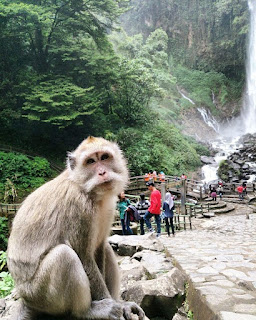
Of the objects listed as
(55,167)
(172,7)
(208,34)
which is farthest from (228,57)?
(55,167)

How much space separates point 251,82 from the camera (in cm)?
3331

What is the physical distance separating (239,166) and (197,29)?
82.1ft

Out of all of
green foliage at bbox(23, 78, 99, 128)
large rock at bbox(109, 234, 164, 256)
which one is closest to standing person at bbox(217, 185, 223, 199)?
green foliage at bbox(23, 78, 99, 128)

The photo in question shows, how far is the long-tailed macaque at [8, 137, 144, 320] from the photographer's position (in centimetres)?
169

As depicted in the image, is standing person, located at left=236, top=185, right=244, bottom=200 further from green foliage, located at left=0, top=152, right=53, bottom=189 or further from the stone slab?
the stone slab

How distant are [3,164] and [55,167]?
2.89 meters

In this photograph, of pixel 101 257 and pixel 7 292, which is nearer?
pixel 101 257

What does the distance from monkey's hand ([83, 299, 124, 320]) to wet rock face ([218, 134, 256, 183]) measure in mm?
19515

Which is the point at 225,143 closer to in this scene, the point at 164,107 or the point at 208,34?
the point at 164,107

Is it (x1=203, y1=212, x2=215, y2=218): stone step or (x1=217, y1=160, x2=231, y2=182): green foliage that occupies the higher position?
(x1=217, y1=160, x2=231, y2=182): green foliage

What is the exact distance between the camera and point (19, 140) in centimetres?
1627

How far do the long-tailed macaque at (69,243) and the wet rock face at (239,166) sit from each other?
19494mm

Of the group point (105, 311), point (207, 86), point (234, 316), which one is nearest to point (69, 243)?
point (105, 311)

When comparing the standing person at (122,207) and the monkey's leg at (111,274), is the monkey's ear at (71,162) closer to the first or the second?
the monkey's leg at (111,274)
